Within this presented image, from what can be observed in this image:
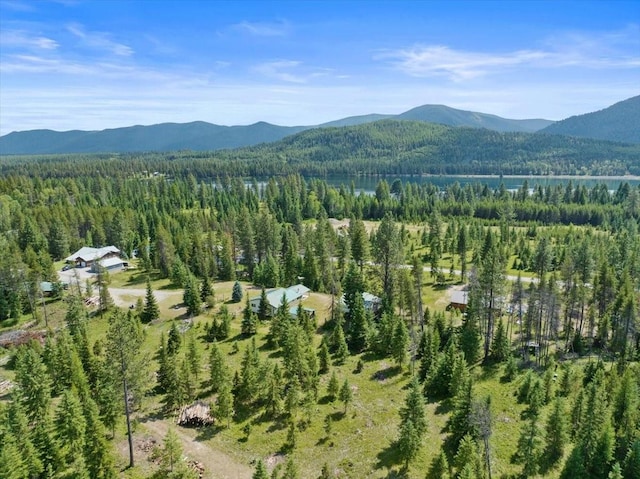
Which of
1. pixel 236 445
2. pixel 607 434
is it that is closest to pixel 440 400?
pixel 607 434

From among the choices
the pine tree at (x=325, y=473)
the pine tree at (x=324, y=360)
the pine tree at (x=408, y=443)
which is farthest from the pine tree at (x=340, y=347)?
the pine tree at (x=325, y=473)

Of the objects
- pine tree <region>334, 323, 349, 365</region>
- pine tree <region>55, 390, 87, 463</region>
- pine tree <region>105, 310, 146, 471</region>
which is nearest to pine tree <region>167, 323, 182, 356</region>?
pine tree <region>105, 310, 146, 471</region>

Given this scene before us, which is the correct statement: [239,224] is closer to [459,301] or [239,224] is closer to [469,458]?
[459,301]

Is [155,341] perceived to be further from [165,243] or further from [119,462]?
[165,243]

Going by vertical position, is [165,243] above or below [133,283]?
above

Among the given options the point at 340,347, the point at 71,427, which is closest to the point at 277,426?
the point at 340,347

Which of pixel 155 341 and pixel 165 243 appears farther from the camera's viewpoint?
pixel 165 243

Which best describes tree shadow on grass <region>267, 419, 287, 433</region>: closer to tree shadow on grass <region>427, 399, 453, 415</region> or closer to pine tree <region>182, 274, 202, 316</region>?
tree shadow on grass <region>427, 399, 453, 415</region>
